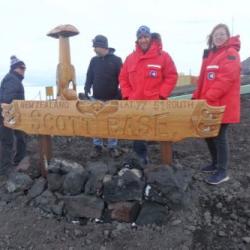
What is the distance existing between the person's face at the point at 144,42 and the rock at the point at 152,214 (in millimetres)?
1947

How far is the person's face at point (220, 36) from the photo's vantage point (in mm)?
4820

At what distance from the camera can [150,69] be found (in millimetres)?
5199

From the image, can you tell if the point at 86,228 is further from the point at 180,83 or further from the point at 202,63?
the point at 180,83

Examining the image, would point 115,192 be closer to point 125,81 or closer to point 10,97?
point 125,81

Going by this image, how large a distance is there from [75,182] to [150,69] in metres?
1.70

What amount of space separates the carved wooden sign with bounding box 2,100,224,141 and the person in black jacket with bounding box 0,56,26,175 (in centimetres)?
66

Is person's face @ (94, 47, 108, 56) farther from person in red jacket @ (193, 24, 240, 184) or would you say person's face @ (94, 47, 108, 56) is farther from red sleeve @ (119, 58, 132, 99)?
person in red jacket @ (193, 24, 240, 184)

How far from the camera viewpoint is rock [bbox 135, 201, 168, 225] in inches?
179

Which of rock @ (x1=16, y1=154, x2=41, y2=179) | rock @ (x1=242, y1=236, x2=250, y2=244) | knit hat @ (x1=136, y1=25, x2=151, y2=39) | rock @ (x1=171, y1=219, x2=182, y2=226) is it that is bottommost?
rock @ (x1=242, y1=236, x2=250, y2=244)

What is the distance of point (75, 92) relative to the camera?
19.9 feet

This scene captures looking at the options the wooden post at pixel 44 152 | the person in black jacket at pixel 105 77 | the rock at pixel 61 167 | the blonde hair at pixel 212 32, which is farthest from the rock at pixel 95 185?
the blonde hair at pixel 212 32

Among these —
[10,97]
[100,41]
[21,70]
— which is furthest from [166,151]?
[21,70]

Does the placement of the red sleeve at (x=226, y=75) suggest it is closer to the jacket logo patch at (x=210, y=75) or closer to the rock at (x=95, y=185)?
the jacket logo patch at (x=210, y=75)

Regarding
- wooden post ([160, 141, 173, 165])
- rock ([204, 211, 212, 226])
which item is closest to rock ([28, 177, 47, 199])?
wooden post ([160, 141, 173, 165])
